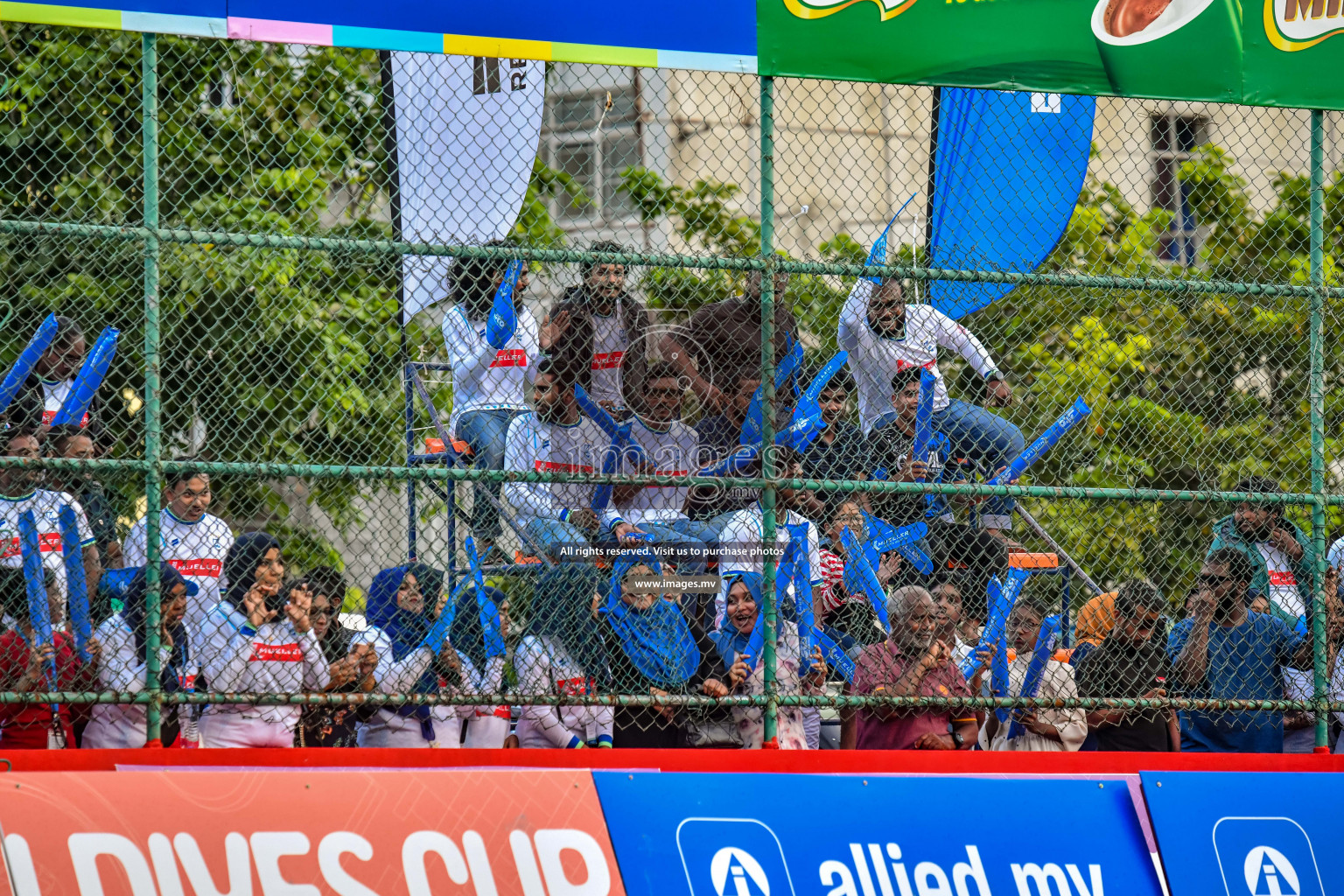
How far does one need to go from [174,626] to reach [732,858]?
215 cm

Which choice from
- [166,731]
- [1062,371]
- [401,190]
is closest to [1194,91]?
[1062,371]

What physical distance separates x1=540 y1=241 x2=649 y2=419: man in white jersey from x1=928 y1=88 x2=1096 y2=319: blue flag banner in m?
1.22

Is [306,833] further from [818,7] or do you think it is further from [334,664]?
[818,7]

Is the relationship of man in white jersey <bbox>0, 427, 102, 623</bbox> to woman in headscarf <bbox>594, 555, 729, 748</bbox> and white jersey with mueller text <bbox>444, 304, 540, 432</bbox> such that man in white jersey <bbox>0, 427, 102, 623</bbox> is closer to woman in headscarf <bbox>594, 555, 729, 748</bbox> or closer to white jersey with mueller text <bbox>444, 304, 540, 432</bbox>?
white jersey with mueller text <bbox>444, 304, 540, 432</bbox>

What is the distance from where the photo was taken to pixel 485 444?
5926mm

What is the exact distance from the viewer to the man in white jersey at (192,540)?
17.1 ft

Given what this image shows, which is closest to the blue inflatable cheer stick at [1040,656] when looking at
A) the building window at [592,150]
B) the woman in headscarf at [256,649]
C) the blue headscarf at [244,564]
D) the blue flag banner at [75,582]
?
the woman in headscarf at [256,649]

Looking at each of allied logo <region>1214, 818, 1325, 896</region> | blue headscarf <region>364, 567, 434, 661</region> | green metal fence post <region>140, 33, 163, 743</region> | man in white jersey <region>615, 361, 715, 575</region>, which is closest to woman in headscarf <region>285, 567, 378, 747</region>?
blue headscarf <region>364, 567, 434, 661</region>

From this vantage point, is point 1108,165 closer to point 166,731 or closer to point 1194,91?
point 1194,91

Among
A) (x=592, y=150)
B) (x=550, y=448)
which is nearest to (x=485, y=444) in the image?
(x=550, y=448)

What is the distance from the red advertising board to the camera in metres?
4.61

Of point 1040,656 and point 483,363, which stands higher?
point 483,363

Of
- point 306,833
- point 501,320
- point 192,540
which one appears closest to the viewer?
point 306,833

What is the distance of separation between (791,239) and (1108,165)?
3.15 meters
